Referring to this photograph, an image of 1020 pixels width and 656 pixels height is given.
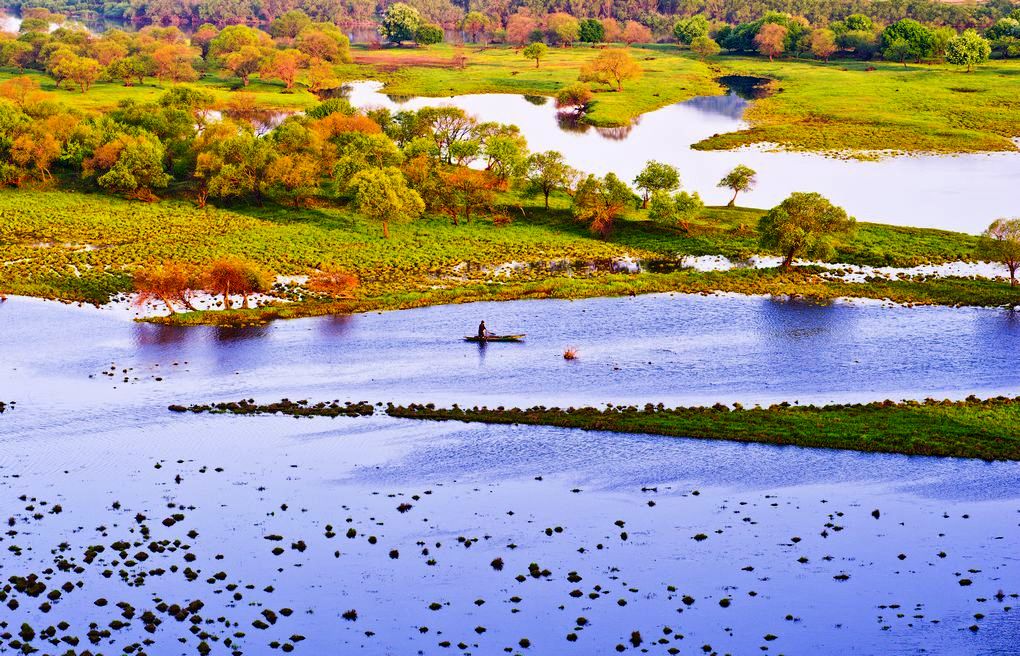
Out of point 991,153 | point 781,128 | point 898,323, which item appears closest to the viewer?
point 898,323

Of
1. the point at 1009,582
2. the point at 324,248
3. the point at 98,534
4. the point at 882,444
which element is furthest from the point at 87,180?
the point at 1009,582

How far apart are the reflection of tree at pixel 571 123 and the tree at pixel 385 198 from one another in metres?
60.7

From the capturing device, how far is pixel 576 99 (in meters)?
176

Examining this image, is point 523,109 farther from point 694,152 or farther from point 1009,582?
point 1009,582

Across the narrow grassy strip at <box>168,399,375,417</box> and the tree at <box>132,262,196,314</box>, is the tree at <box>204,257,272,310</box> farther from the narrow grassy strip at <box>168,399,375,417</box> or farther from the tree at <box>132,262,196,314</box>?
the narrow grassy strip at <box>168,399,375,417</box>

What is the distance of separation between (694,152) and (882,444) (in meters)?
89.2

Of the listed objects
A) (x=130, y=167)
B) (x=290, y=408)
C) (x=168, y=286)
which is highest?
(x=130, y=167)

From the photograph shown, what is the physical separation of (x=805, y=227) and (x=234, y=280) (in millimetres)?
40797

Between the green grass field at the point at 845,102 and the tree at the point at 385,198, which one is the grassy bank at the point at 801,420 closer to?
the tree at the point at 385,198

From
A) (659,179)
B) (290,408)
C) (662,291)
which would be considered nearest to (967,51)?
(659,179)

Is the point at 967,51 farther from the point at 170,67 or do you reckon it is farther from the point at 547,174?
the point at 170,67

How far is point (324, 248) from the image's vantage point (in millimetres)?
97312

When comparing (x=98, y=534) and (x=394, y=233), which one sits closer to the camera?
(x=98, y=534)

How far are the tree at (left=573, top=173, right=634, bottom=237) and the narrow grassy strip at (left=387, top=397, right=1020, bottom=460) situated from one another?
40.8 meters
